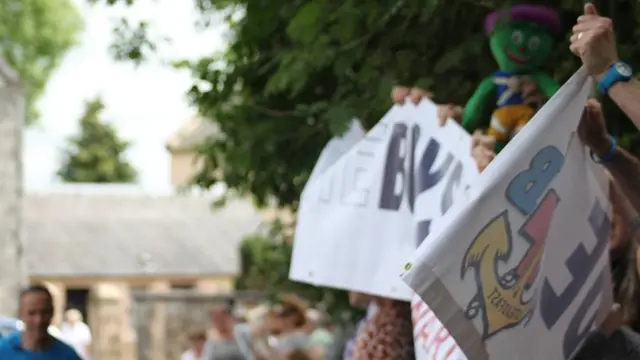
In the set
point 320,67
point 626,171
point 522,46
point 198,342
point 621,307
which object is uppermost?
point 522,46

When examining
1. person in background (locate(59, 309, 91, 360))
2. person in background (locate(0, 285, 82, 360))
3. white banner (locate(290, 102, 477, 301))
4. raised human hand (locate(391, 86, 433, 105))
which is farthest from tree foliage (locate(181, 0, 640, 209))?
person in background (locate(59, 309, 91, 360))

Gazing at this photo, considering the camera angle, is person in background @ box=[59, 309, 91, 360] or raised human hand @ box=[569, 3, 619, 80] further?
person in background @ box=[59, 309, 91, 360]

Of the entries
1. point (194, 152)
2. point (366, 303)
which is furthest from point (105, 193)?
point (366, 303)

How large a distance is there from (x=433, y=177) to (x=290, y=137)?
95.5 inches

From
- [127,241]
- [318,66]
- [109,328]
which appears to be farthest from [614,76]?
[127,241]

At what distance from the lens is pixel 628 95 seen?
3.46 metres

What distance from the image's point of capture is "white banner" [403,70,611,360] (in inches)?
127

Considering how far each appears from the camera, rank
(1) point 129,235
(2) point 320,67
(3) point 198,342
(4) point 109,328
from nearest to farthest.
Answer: (2) point 320,67, (3) point 198,342, (4) point 109,328, (1) point 129,235

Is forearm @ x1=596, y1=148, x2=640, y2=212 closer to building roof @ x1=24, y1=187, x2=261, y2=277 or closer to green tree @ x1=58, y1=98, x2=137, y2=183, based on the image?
building roof @ x1=24, y1=187, x2=261, y2=277

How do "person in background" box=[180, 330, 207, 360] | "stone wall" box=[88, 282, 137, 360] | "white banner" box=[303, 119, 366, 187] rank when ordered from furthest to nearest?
"stone wall" box=[88, 282, 137, 360], "person in background" box=[180, 330, 207, 360], "white banner" box=[303, 119, 366, 187]

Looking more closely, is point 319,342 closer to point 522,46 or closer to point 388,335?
point 388,335

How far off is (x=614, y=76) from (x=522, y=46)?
1603mm

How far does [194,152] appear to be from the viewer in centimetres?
916

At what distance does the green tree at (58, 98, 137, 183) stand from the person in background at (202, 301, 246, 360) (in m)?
65.8
